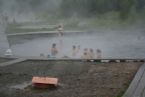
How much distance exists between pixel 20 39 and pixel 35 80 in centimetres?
1010

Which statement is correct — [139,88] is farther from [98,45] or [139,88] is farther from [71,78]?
[98,45]

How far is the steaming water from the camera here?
39.3ft

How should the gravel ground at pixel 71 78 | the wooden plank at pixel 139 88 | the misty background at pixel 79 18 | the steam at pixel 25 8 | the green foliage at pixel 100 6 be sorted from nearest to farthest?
the wooden plank at pixel 139 88 → the gravel ground at pixel 71 78 → the misty background at pixel 79 18 → the steam at pixel 25 8 → the green foliage at pixel 100 6

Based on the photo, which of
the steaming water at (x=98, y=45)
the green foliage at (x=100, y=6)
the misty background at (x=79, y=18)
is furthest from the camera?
the green foliage at (x=100, y=6)

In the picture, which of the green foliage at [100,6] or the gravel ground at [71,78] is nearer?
the gravel ground at [71,78]

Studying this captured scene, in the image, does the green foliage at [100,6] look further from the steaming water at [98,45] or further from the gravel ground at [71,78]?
the gravel ground at [71,78]

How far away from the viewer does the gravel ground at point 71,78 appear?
5668 mm

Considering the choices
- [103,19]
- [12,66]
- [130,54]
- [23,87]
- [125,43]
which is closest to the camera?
[23,87]

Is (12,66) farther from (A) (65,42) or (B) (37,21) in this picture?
(B) (37,21)

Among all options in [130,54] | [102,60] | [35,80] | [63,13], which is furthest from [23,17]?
[35,80]

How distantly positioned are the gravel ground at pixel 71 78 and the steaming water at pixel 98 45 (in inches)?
115

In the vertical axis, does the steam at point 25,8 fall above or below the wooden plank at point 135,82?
above

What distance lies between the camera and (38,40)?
15.7m

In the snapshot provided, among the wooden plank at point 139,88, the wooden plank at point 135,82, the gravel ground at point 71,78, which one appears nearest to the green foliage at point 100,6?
the gravel ground at point 71,78
